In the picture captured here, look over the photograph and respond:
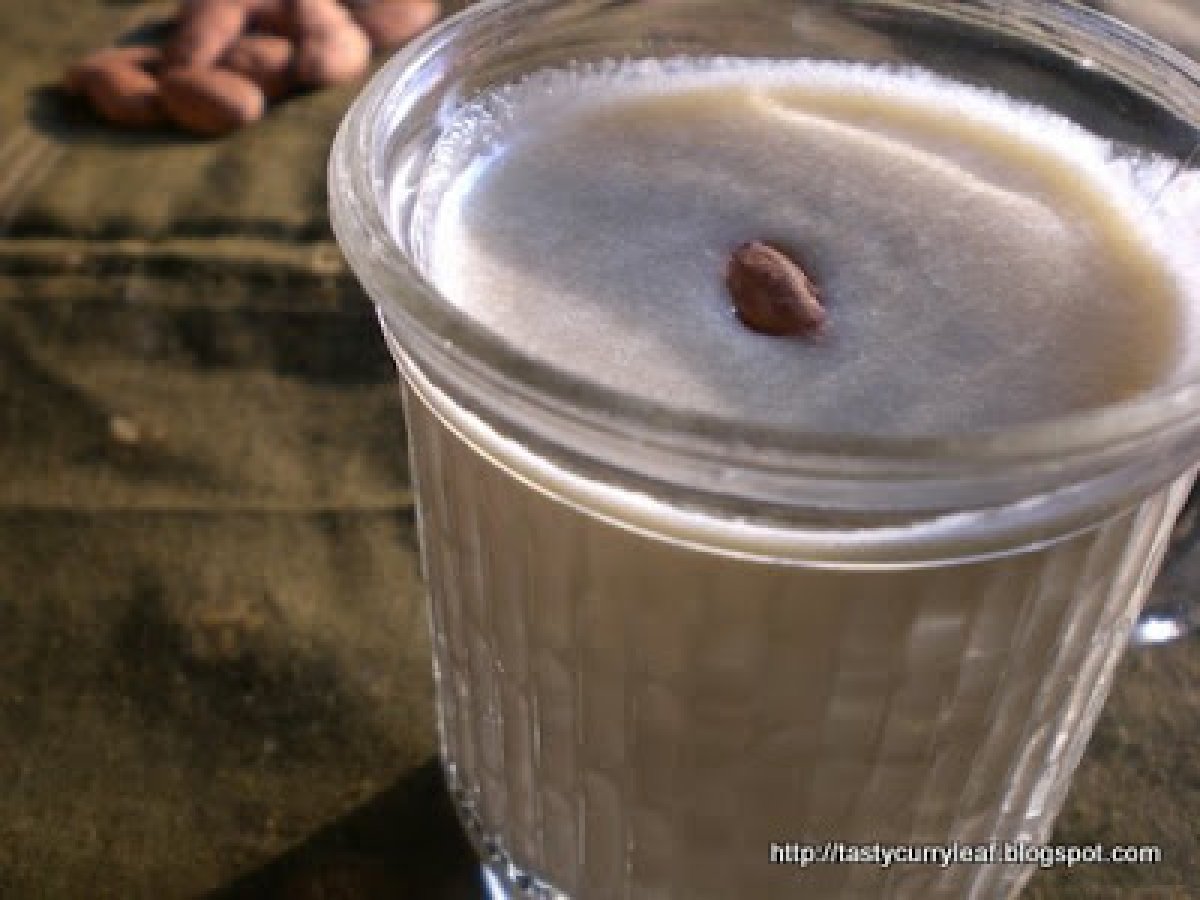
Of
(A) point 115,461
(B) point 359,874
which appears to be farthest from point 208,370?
(B) point 359,874

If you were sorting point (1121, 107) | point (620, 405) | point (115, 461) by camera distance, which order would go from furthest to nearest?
point (115, 461)
point (1121, 107)
point (620, 405)

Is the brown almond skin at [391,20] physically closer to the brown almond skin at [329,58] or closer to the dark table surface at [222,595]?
the brown almond skin at [329,58]

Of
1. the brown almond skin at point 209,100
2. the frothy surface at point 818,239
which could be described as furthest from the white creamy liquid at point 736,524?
the brown almond skin at point 209,100

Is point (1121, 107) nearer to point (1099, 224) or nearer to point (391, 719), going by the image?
point (1099, 224)

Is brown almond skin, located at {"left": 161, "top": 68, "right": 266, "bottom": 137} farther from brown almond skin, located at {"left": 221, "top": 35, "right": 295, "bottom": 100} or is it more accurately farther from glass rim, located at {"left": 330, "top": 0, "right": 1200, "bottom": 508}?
glass rim, located at {"left": 330, "top": 0, "right": 1200, "bottom": 508}

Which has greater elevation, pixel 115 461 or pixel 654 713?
pixel 654 713

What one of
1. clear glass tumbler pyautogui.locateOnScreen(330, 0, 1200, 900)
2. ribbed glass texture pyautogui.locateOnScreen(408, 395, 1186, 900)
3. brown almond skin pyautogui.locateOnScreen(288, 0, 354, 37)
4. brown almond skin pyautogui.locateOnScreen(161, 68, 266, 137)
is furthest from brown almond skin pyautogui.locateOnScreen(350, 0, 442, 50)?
ribbed glass texture pyautogui.locateOnScreen(408, 395, 1186, 900)
